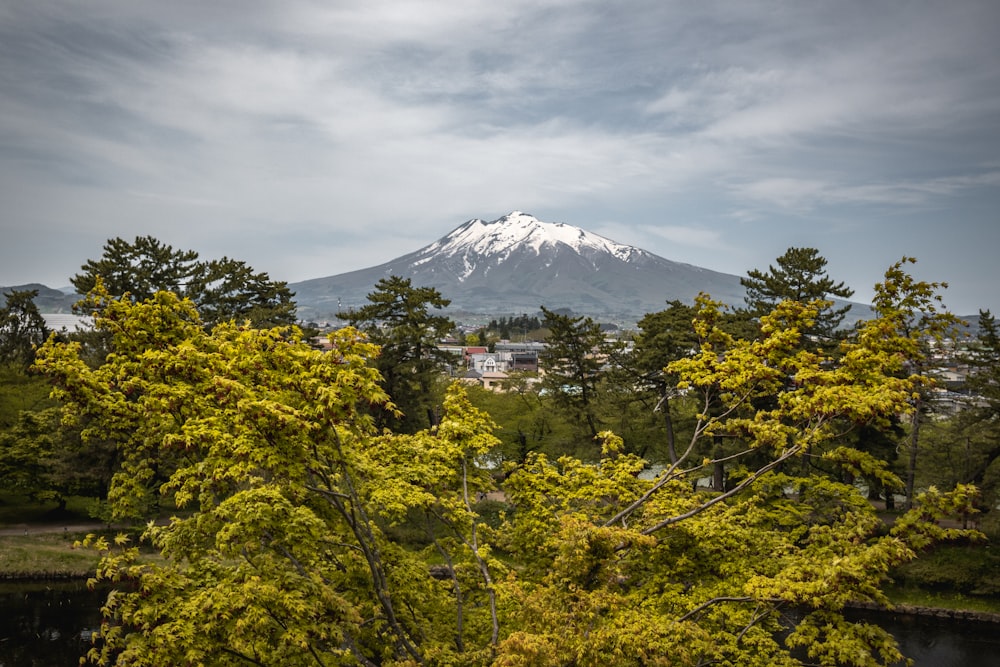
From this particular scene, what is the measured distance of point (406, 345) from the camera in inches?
1169

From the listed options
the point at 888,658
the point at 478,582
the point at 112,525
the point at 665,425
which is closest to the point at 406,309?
the point at 665,425

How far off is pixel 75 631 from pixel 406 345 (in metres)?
15.9

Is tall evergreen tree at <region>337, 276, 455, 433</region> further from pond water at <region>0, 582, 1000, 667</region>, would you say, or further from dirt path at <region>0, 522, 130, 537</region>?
pond water at <region>0, 582, 1000, 667</region>

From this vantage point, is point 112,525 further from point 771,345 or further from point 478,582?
point 771,345

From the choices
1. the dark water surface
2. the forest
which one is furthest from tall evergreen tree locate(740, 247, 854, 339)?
the dark water surface

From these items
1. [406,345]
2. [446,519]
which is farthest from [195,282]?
[446,519]

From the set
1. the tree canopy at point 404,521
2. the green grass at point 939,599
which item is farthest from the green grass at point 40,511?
the green grass at point 939,599

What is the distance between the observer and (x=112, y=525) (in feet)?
93.4

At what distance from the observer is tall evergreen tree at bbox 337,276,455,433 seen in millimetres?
29188

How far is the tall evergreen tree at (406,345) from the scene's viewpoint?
95.8ft

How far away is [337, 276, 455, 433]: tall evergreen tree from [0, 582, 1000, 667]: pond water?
42.5 ft

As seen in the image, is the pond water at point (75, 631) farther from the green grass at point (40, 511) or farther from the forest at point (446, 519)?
the forest at point (446, 519)

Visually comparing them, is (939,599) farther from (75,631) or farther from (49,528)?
(49,528)

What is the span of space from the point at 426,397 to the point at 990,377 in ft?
73.7
